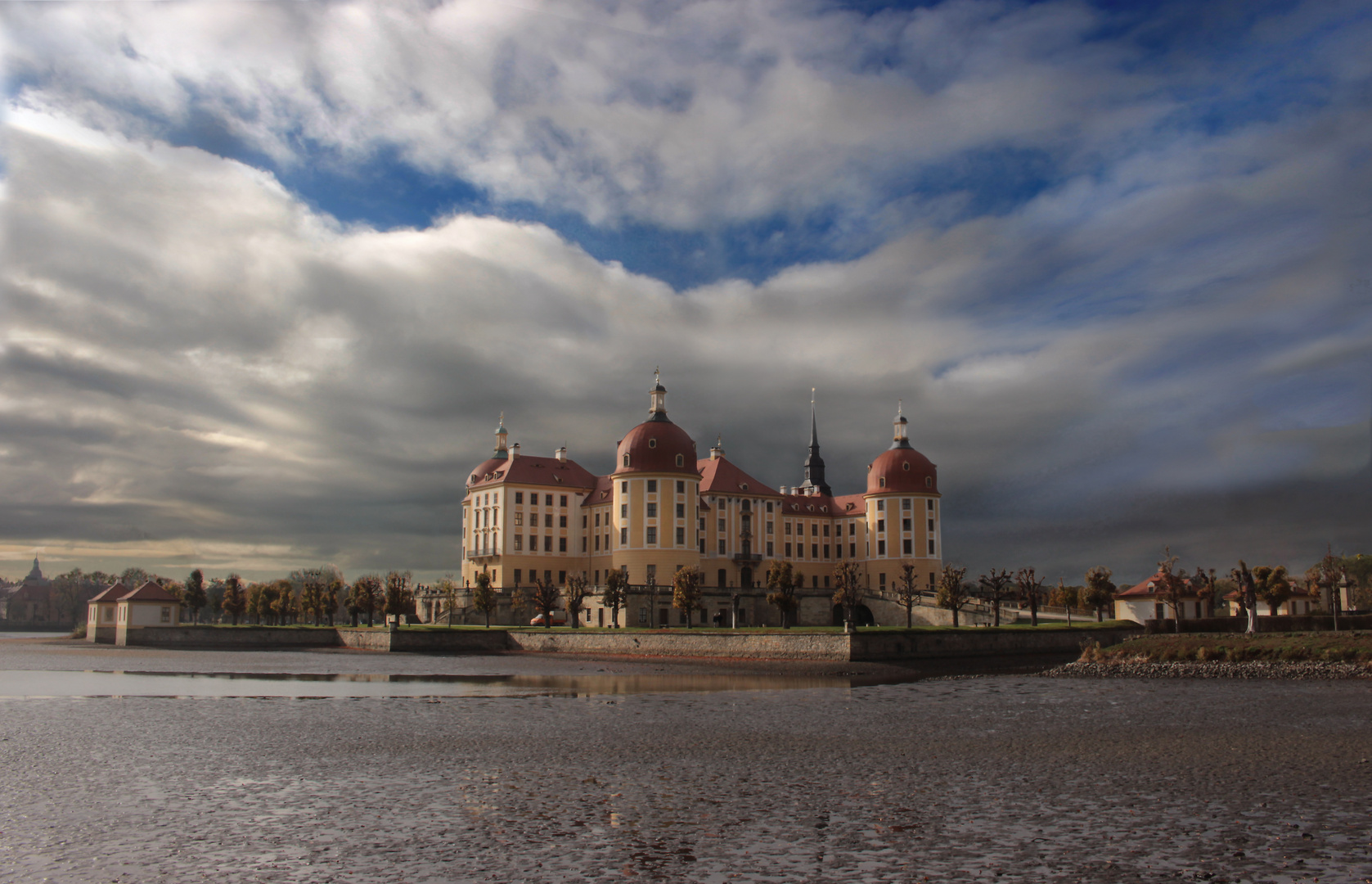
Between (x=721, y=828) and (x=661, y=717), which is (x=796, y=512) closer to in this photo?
(x=661, y=717)

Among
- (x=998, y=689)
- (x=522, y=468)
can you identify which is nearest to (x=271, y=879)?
(x=998, y=689)

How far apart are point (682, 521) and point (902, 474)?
2844 centimetres

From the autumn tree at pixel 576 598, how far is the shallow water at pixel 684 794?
169 ft

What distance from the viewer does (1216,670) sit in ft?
169

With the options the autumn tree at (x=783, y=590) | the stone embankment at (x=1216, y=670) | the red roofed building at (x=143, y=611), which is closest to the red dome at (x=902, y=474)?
the autumn tree at (x=783, y=590)

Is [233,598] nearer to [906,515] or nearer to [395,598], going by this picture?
[395,598]

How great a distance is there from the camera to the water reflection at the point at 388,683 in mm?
40375

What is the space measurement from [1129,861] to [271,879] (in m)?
10.7

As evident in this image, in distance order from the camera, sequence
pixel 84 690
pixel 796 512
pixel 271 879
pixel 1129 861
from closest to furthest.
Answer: pixel 271 879 < pixel 1129 861 < pixel 84 690 < pixel 796 512

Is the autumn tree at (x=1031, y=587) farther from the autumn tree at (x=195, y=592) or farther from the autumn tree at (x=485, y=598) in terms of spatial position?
the autumn tree at (x=195, y=592)

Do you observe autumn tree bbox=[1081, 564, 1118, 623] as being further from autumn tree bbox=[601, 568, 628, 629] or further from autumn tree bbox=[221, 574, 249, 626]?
autumn tree bbox=[221, 574, 249, 626]

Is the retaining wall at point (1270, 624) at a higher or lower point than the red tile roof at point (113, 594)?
lower

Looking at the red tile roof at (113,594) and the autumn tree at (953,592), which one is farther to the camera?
the red tile roof at (113,594)

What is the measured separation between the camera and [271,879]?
12.5 meters
